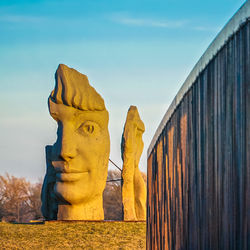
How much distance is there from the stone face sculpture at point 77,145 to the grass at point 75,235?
69cm

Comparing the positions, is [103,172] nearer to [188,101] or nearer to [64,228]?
[64,228]

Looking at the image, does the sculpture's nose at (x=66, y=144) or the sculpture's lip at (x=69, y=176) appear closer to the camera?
the sculpture's nose at (x=66, y=144)

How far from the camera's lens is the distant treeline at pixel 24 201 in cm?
2663

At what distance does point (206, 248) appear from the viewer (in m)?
4.01

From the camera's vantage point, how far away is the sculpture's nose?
12.3m

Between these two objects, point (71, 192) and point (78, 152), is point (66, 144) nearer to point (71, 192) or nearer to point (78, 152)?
point (78, 152)

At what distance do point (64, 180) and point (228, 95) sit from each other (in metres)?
9.49

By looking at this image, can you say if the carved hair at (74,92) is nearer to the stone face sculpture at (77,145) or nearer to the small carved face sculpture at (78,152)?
the stone face sculpture at (77,145)

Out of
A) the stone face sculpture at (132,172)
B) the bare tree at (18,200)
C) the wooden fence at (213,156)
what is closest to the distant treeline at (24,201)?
the bare tree at (18,200)

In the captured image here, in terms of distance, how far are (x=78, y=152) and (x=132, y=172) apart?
2.35m

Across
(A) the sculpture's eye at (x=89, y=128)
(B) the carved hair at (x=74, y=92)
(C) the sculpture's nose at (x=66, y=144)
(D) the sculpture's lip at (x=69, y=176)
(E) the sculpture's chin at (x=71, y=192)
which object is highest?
(B) the carved hair at (x=74, y=92)

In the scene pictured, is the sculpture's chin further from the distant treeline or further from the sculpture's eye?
the distant treeline

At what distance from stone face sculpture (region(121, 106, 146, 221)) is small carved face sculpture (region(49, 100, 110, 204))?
46.6 inches

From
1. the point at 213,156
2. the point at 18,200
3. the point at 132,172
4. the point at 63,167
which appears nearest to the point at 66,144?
the point at 63,167
